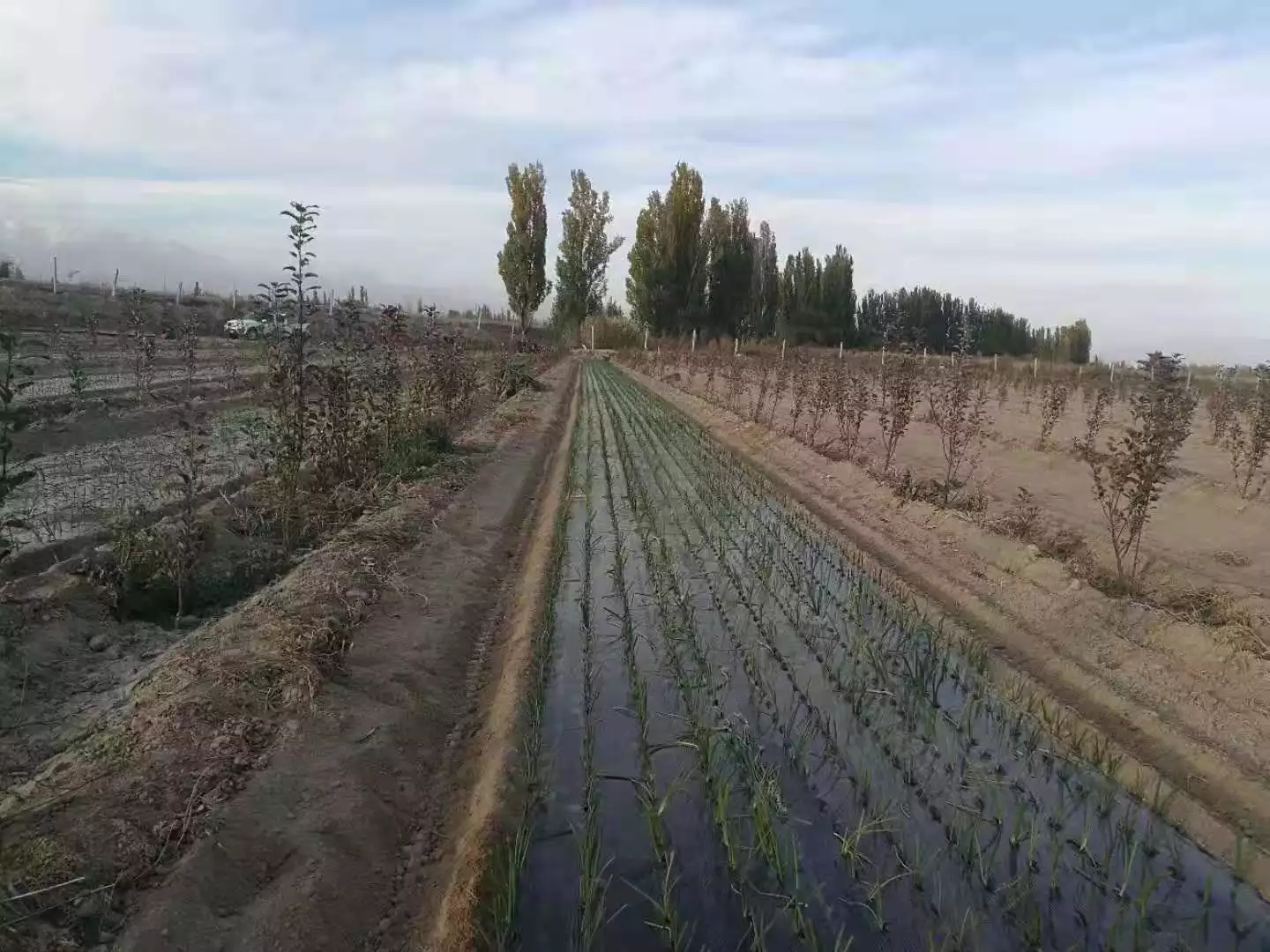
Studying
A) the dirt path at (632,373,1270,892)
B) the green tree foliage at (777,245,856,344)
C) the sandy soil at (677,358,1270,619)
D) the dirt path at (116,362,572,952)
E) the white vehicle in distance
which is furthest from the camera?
the green tree foliage at (777,245,856,344)

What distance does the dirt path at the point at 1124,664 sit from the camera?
14.3 ft

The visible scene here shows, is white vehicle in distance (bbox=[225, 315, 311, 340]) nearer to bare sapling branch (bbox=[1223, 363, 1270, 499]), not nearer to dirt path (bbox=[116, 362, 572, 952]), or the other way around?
dirt path (bbox=[116, 362, 572, 952])

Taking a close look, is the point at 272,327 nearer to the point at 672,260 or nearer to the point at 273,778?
the point at 273,778

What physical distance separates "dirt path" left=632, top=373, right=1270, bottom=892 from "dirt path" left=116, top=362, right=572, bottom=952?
343 centimetres

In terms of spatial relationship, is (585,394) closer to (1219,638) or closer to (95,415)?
(95,415)

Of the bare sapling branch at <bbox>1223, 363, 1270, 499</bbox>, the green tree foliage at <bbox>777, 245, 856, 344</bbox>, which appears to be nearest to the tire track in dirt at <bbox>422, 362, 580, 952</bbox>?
the bare sapling branch at <bbox>1223, 363, 1270, 499</bbox>

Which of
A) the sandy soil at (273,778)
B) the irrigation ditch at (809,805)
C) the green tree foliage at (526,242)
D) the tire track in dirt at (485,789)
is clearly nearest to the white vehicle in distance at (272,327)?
the sandy soil at (273,778)

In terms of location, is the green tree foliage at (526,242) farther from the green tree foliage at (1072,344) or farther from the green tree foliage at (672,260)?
the green tree foliage at (1072,344)

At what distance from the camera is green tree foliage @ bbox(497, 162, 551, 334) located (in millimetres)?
44875

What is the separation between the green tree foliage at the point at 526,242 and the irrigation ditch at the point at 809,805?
39749 millimetres

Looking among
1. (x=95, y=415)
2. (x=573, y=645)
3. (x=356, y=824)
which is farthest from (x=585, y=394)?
(x=356, y=824)

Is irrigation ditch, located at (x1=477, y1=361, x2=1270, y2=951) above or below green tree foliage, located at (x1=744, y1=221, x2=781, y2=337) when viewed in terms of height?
below

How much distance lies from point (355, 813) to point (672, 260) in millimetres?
46932

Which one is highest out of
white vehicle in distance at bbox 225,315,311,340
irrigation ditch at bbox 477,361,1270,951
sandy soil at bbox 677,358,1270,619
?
white vehicle in distance at bbox 225,315,311,340
